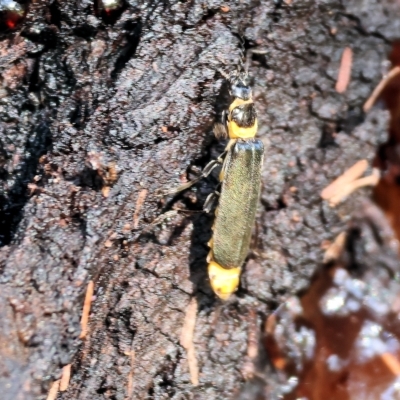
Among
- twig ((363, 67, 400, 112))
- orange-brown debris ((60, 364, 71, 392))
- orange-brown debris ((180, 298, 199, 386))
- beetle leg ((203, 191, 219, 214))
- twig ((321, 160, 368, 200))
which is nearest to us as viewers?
orange-brown debris ((60, 364, 71, 392))

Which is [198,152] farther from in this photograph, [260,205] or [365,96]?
[365,96]

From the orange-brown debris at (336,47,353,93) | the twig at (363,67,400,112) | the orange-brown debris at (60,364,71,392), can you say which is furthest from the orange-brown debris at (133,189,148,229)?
the twig at (363,67,400,112)

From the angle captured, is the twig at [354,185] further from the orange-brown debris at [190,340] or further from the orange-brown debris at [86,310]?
the orange-brown debris at [86,310]

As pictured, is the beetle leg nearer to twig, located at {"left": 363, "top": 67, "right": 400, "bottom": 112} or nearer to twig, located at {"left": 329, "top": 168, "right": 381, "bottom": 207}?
twig, located at {"left": 329, "top": 168, "right": 381, "bottom": 207}

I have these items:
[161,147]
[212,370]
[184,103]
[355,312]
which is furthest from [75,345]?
[355,312]

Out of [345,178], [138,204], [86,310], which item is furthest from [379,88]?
[86,310]

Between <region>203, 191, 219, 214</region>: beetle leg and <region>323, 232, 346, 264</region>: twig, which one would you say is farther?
<region>323, 232, 346, 264</region>: twig
